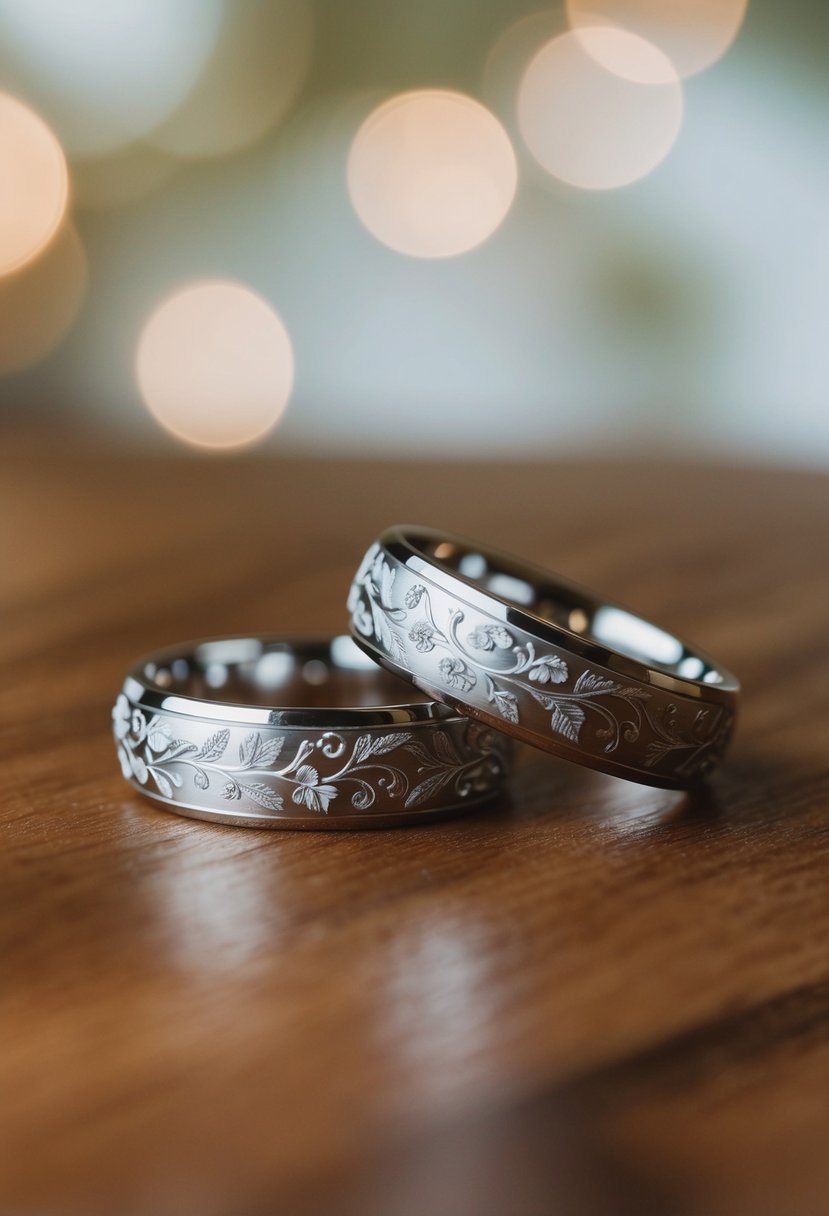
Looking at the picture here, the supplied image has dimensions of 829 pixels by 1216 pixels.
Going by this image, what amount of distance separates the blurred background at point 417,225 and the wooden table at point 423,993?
2.78m

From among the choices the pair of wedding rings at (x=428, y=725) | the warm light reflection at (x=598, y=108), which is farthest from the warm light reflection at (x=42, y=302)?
the pair of wedding rings at (x=428, y=725)

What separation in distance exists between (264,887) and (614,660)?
0.28 m

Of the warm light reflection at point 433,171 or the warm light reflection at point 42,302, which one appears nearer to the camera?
the warm light reflection at point 433,171

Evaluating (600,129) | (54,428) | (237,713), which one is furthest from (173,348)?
(237,713)

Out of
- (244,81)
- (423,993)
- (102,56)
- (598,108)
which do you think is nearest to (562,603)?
(423,993)

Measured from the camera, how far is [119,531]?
1.87 m

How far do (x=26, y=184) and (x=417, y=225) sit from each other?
1.26 meters

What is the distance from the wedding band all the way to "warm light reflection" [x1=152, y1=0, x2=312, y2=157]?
134 inches

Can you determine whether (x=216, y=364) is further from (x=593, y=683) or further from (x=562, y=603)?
(x=593, y=683)

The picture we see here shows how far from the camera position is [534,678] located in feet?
2.70

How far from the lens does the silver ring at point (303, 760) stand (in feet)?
2.69

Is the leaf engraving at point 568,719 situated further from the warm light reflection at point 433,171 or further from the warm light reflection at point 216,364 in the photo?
the warm light reflection at point 216,364

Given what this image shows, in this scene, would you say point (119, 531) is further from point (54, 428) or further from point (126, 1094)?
point (54, 428)

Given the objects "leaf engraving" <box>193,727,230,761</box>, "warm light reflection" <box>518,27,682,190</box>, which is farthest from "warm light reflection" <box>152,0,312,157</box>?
"leaf engraving" <box>193,727,230,761</box>
